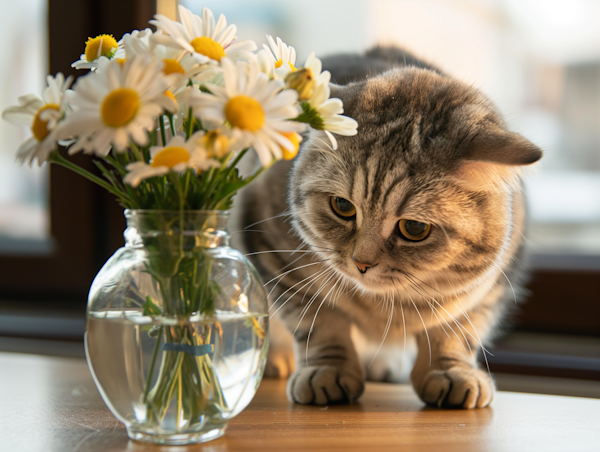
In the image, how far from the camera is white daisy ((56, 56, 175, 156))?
21.1 inches

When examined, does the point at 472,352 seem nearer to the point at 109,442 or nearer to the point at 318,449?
the point at 318,449

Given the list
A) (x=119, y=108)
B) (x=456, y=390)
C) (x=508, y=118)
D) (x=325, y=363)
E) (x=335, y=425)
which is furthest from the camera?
(x=508, y=118)

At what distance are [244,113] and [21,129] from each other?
1528 millimetres

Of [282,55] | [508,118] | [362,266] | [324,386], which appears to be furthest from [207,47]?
[508,118]

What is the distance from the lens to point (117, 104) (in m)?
0.54

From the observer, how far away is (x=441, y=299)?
950 mm

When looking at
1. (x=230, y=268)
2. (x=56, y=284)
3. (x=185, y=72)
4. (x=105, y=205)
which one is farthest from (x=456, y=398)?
(x=56, y=284)

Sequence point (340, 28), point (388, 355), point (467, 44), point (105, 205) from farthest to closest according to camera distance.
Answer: point (105, 205)
point (340, 28)
point (467, 44)
point (388, 355)

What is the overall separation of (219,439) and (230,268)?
21 cm

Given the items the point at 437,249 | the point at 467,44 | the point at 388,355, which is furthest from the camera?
the point at 467,44

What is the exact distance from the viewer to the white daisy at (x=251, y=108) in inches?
22.0

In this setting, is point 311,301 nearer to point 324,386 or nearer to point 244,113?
A: point 324,386

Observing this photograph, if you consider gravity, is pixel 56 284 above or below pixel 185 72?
below

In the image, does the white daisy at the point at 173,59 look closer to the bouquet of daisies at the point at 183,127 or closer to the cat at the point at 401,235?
the bouquet of daisies at the point at 183,127
